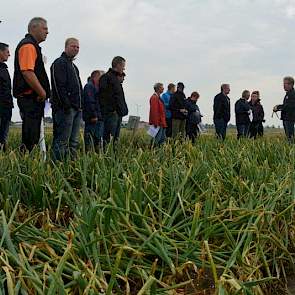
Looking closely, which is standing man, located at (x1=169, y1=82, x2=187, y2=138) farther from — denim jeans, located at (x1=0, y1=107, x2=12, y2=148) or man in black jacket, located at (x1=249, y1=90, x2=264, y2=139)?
denim jeans, located at (x1=0, y1=107, x2=12, y2=148)

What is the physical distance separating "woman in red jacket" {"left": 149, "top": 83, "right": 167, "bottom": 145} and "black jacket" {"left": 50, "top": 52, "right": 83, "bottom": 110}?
4.03m

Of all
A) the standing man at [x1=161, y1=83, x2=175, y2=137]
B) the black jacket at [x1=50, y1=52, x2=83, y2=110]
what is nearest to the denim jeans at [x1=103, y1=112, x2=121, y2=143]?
the black jacket at [x1=50, y1=52, x2=83, y2=110]

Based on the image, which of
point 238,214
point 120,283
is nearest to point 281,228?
point 238,214

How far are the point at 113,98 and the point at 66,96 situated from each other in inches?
64.4

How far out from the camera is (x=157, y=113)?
967 cm

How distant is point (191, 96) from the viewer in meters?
11.9

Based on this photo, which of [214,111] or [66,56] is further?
[214,111]

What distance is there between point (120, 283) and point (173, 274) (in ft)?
0.61

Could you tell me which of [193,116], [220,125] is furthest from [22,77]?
[193,116]

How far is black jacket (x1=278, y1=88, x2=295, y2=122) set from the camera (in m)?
9.84

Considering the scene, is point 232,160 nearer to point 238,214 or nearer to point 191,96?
point 238,214

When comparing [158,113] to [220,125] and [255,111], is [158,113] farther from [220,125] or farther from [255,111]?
[255,111]

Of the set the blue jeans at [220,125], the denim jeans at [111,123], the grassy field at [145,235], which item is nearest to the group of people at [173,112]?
the blue jeans at [220,125]

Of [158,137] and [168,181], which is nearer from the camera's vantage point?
[168,181]
